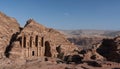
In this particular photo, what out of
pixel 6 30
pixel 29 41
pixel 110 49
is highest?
pixel 6 30

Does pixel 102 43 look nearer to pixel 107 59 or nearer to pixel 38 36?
pixel 107 59

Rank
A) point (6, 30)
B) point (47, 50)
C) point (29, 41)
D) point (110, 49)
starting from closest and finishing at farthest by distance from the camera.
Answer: point (110, 49) < point (29, 41) < point (6, 30) < point (47, 50)

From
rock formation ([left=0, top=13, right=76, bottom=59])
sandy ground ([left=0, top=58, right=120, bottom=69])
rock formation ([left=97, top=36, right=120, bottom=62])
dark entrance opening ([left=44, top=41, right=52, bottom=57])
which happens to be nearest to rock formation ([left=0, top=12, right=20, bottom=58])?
rock formation ([left=0, top=13, right=76, bottom=59])

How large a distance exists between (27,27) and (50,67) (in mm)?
22526

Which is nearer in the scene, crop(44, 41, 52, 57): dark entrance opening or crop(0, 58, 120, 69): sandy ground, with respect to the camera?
crop(0, 58, 120, 69): sandy ground

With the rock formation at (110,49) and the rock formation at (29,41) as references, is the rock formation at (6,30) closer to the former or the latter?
the rock formation at (29,41)

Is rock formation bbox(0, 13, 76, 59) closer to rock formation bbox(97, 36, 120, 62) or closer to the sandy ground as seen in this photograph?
the sandy ground

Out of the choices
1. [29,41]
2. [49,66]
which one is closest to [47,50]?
[29,41]

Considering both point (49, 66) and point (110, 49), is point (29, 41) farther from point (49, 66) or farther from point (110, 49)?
point (110, 49)

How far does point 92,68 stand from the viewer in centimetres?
5838

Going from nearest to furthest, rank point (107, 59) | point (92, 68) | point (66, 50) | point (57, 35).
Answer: point (92, 68), point (107, 59), point (66, 50), point (57, 35)

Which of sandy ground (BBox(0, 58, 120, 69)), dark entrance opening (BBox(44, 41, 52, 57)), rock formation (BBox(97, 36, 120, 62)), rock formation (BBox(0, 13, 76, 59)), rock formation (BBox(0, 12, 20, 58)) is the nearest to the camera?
sandy ground (BBox(0, 58, 120, 69))

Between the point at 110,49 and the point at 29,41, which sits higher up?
the point at 29,41

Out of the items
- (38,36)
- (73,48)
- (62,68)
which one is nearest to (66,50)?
(73,48)
